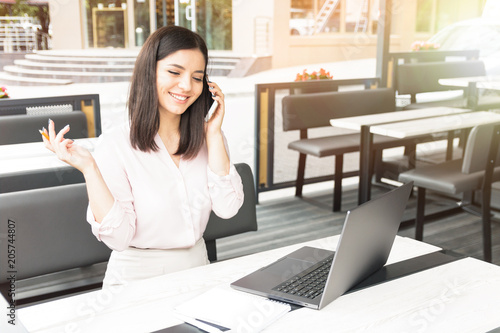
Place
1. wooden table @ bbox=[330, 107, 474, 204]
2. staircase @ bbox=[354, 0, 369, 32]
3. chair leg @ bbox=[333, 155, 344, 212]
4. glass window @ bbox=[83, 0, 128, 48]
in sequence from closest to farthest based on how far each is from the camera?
wooden table @ bbox=[330, 107, 474, 204]
chair leg @ bbox=[333, 155, 344, 212]
glass window @ bbox=[83, 0, 128, 48]
staircase @ bbox=[354, 0, 369, 32]

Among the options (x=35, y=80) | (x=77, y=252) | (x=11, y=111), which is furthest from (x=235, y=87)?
(x=77, y=252)

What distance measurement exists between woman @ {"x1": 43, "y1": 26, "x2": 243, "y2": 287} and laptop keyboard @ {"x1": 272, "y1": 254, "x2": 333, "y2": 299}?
0.47 meters

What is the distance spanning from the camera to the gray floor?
11.7 feet

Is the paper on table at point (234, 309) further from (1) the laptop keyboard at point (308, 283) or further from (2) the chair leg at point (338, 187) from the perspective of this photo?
(2) the chair leg at point (338, 187)

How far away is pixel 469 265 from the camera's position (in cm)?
147

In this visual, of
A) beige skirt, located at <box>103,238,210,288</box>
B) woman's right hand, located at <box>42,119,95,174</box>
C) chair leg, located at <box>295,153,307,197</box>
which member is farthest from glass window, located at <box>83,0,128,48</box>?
woman's right hand, located at <box>42,119,95,174</box>

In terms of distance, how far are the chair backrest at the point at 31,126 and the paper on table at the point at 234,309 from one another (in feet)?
8.32

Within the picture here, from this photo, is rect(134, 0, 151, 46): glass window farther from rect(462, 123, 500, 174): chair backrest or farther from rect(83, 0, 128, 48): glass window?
rect(462, 123, 500, 174): chair backrest

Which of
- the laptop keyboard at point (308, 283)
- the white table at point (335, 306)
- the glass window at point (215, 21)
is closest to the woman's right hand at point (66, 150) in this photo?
the white table at point (335, 306)

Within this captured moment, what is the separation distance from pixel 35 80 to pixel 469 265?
806 centimetres

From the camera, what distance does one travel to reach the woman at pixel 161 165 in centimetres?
165

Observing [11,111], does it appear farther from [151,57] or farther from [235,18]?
[235,18]

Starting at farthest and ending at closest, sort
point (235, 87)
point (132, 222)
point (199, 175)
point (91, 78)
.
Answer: point (235, 87) → point (91, 78) → point (199, 175) → point (132, 222)

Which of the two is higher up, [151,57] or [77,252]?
[151,57]
